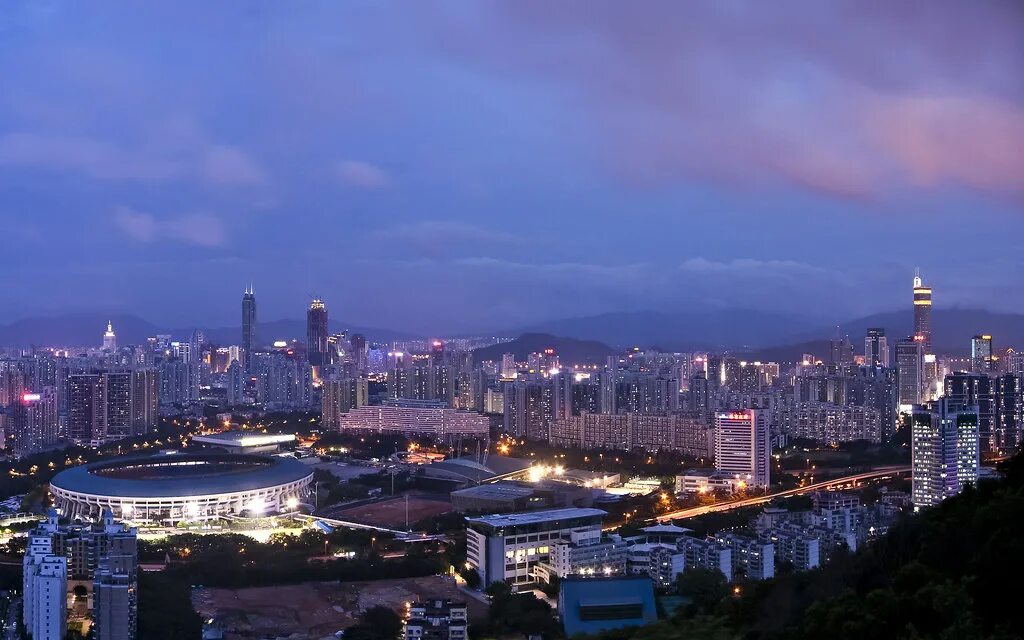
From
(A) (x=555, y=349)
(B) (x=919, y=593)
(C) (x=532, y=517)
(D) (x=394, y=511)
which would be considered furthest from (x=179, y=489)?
(A) (x=555, y=349)

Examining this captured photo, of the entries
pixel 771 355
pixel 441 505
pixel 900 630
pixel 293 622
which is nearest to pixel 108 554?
pixel 293 622

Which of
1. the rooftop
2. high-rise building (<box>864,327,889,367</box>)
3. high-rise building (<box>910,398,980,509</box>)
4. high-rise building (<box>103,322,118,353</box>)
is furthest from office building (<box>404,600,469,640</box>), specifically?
→ high-rise building (<box>103,322,118,353</box>)

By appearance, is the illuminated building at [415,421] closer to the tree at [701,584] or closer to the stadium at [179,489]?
the stadium at [179,489]

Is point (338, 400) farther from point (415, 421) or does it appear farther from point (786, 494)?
point (786, 494)

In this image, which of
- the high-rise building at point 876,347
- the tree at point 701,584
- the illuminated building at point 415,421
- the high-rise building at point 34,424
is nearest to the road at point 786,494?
the tree at point 701,584

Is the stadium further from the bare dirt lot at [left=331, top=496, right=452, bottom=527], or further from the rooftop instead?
the rooftop

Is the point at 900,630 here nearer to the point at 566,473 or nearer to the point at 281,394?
the point at 566,473

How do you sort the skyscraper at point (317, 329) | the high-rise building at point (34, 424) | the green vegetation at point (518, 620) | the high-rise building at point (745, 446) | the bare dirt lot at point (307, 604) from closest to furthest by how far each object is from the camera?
the green vegetation at point (518, 620) → the bare dirt lot at point (307, 604) → the high-rise building at point (745, 446) → the high-rise building at point (34, 424) → the skyscraper at point (317, 329)
